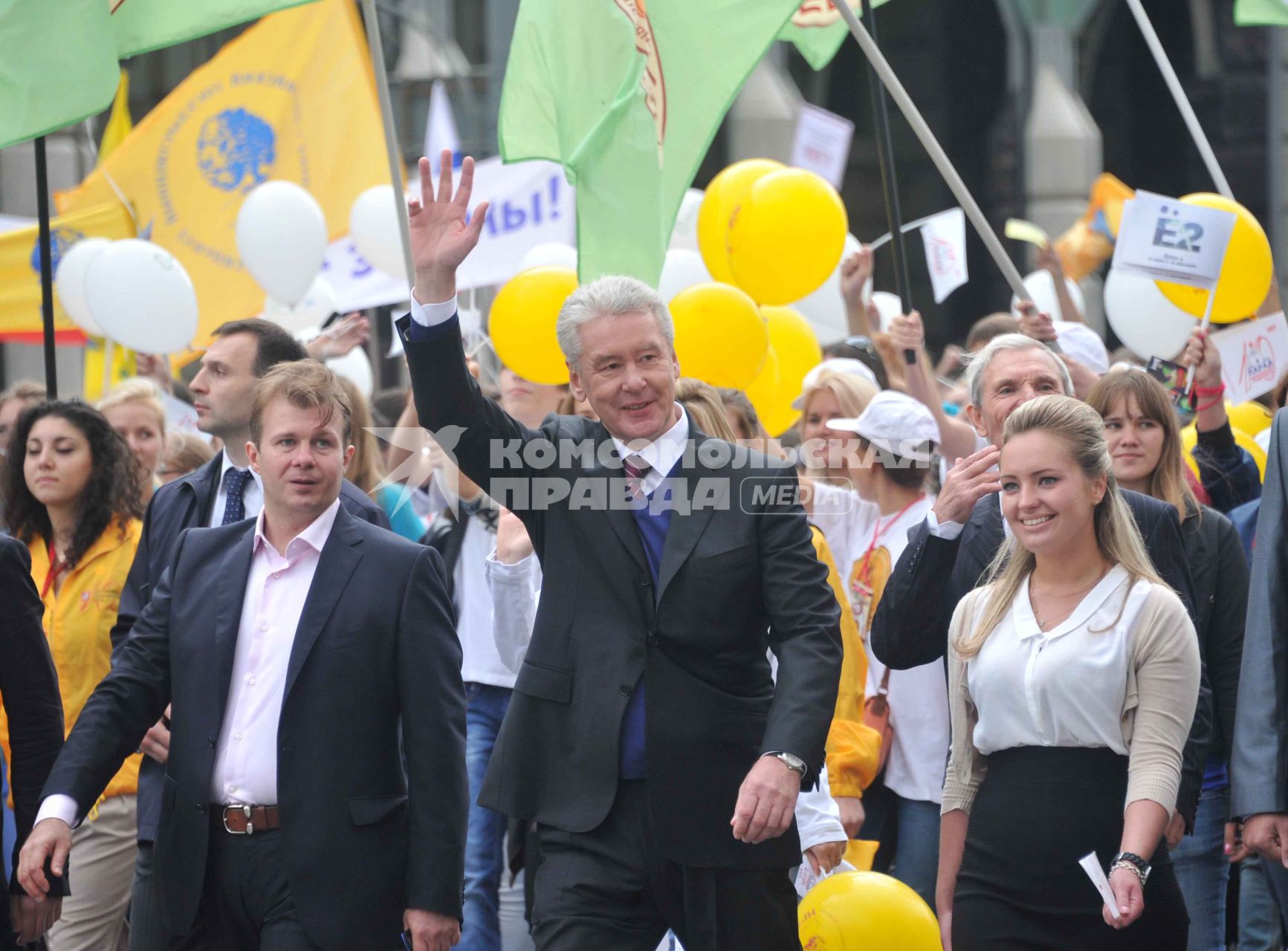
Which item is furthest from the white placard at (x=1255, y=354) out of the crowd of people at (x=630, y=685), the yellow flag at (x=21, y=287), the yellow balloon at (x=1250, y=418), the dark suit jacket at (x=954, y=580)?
the yellow flag at (x=21, y=287)

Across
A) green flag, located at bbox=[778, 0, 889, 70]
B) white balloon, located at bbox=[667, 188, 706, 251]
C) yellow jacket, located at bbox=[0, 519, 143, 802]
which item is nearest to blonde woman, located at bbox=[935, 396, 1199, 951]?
yellow jacket, located at bbox=[0, 519, 143, 802]

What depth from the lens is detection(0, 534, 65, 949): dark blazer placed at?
4.46m

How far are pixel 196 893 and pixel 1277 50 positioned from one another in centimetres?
1660

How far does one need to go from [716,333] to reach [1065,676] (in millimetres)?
3405

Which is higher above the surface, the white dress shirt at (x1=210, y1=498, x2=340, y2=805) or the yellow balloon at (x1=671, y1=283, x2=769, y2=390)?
the yellow balloon at (x1=671, y1=283, x2=769, y2=390)

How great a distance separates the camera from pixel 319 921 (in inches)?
157

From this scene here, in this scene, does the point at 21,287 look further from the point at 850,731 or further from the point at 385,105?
the point at 850,731

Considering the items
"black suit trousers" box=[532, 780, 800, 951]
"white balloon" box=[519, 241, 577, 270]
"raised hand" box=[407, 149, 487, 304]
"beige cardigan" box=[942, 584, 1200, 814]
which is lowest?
"black suit trousers" box=[532, 780, 800, 951]

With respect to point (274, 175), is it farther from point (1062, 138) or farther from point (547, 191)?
point (1062, 138)

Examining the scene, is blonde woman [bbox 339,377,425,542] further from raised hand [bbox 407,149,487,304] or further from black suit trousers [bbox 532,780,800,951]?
black suit trousers [bbox 532,780,800,951]

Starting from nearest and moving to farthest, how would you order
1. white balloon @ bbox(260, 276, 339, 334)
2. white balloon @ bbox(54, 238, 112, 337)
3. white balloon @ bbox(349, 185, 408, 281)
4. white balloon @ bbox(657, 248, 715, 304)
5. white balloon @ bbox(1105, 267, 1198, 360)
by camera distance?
1. white balloon @ bbox(1105, 267, 1198, 360)
2. white balloon @ bbox(657, 248, 715, 304)
3. white balloon @ bbox(54, 238, 112, 337)
4. white balloon @ bbox(349, 185, 408, 281)
5. white balloon @ bbox(260, 276, 339, 334)

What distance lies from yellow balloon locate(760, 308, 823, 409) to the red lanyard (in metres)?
3.58

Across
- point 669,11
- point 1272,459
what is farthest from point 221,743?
point 669,11

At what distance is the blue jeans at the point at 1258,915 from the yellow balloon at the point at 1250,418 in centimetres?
214
